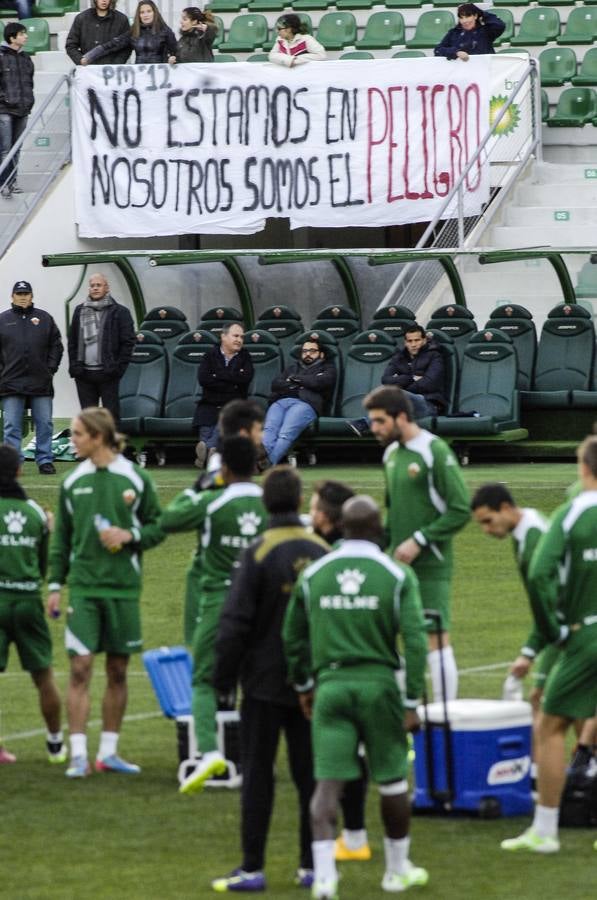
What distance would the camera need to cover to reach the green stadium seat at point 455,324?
21406 mm

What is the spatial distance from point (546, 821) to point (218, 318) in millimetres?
15065

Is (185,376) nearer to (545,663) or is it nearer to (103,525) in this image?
(103,525)

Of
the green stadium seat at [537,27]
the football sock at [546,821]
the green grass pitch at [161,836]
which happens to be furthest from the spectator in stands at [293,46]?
the football sock at [546,821]

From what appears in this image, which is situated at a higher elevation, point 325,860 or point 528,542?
point 528,542

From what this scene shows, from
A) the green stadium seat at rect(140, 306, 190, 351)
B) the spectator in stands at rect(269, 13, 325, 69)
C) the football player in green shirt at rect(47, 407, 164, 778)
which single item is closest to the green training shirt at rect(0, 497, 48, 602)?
the football player in green shirt at rect(47, 407, 164, 778)

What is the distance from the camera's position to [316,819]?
7320mm

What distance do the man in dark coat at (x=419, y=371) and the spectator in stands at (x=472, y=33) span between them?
192 inches

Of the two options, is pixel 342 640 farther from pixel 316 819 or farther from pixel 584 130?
pixel 584 130

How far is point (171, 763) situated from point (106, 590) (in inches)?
39.6

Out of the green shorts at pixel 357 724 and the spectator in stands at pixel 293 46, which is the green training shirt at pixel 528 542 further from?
the spectator in stands at pixel 293 46

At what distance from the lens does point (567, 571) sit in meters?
8.02

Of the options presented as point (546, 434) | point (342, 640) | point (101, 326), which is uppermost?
point (342, 640)

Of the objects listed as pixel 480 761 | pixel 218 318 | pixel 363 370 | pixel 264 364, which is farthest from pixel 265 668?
pixel 218 318

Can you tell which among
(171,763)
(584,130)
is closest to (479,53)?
(584,130)
